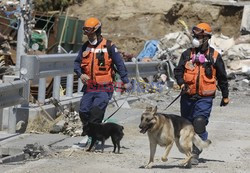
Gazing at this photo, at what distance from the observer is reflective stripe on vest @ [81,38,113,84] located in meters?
10.8

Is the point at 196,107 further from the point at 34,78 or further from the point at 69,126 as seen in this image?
the point at 34,78

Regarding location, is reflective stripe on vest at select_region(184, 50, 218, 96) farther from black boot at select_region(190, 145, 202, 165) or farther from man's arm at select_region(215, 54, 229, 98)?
black boot at select_region(190, 145, 202, 165)

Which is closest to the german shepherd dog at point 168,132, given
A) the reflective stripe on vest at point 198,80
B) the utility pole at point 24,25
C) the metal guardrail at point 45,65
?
the reflective stripe on vest at point 198,80

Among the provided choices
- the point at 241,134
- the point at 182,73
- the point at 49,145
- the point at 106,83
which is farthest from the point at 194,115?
the point at 241,134

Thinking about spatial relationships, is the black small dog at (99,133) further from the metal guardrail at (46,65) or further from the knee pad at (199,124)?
the metal guardrail at (46,65)

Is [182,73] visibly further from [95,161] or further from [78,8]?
[78,8]

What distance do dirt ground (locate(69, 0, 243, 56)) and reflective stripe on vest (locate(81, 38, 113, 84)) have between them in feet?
77.7

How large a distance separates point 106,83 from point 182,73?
4.04ft

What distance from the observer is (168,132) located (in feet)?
31.1

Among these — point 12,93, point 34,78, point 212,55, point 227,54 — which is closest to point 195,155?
point 212,55

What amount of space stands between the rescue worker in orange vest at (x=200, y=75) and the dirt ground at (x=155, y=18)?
2438 cm

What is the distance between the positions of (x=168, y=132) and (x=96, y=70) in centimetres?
180

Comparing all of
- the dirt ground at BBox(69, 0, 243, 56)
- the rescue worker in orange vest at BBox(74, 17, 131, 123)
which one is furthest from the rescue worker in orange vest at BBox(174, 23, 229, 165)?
the dirt ground at BBox(69, 0, 243, 56)

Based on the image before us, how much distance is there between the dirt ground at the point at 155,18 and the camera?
Result: 3509cm
